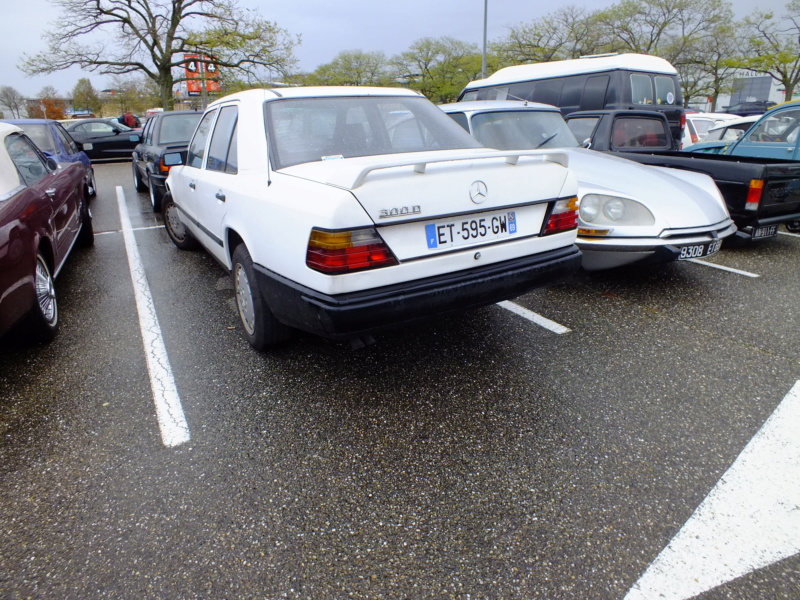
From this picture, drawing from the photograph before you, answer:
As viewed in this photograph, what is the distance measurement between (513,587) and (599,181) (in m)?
3.58

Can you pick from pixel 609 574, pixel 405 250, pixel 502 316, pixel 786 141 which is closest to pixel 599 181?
pixel 502 316

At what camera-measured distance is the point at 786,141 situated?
671cm

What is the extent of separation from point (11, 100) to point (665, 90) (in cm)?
8604

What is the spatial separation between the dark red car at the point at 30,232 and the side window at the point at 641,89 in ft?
35.4

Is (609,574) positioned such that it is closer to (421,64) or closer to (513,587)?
(513,587)

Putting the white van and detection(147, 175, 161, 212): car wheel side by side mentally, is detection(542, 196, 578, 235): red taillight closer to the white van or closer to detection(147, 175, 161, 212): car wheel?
detection(147, 175, 161, 212): car wheel

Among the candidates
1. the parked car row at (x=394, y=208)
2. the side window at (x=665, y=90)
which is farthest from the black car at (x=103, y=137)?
the side window at (x=665, y=90)

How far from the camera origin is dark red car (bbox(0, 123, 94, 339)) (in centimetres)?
296

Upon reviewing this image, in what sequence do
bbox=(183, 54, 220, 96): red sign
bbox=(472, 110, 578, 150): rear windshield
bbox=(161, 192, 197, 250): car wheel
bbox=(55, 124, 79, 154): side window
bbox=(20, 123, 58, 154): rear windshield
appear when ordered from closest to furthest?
bbox=(472, 110, 578, 150): rear windshield
bbox=(161, 192, 197, 250): car wheel
bbox=(20, 123, 58, 154): rear windshield
bbox=(55, 124, 79, 154): side window
bbox=(183, 54, 220, 96): red sign

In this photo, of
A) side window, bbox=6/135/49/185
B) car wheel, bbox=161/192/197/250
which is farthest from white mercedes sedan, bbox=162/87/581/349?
car wheel, bbox=161/192/197/250

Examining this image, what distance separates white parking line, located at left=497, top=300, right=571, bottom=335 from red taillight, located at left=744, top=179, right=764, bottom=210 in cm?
280

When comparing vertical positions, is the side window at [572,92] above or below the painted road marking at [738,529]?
above

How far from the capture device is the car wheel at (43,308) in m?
3.38

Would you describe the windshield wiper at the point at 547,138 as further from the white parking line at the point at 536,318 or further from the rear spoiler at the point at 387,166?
the rear spoiler at the point at 387,166
